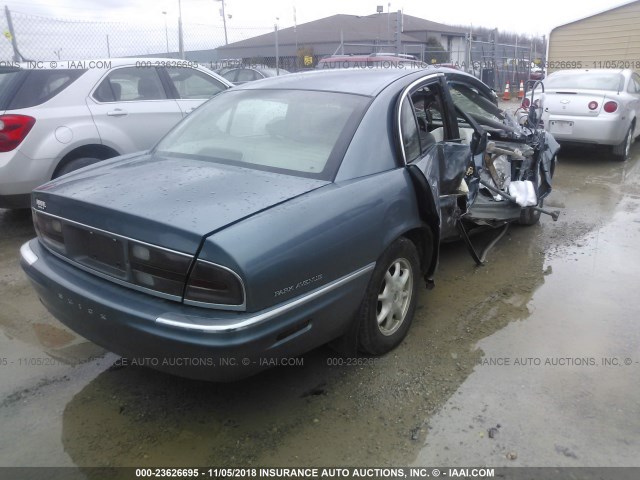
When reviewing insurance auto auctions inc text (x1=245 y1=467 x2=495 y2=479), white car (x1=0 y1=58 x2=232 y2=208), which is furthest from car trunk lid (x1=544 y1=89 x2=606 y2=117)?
insurance auto auctions inc text (x1=245 y1=467 x2=495 y2=479)

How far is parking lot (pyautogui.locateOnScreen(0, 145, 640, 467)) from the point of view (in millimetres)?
2432

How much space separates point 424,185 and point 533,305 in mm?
1466

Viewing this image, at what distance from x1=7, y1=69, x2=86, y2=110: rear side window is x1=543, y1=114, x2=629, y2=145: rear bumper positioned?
708cm

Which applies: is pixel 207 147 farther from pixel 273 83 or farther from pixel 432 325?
pixel 432 325

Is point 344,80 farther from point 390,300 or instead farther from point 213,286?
point 213,286

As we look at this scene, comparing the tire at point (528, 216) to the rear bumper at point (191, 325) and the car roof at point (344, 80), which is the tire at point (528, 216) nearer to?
the car roof at point (344, 80)

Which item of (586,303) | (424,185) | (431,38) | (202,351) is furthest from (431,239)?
(431,38)

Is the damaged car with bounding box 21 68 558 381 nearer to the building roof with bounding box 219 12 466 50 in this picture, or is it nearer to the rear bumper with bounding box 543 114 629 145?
the rear bumper with bounding box 543 114 629 145

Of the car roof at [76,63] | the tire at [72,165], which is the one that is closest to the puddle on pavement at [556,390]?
the tire at [72,165]

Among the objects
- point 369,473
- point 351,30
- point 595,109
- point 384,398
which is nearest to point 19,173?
point 384,398

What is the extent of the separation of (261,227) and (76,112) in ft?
12.3

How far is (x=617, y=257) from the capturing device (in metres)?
4.80

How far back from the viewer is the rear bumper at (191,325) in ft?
7.06

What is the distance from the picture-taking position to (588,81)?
9141 millimetres
